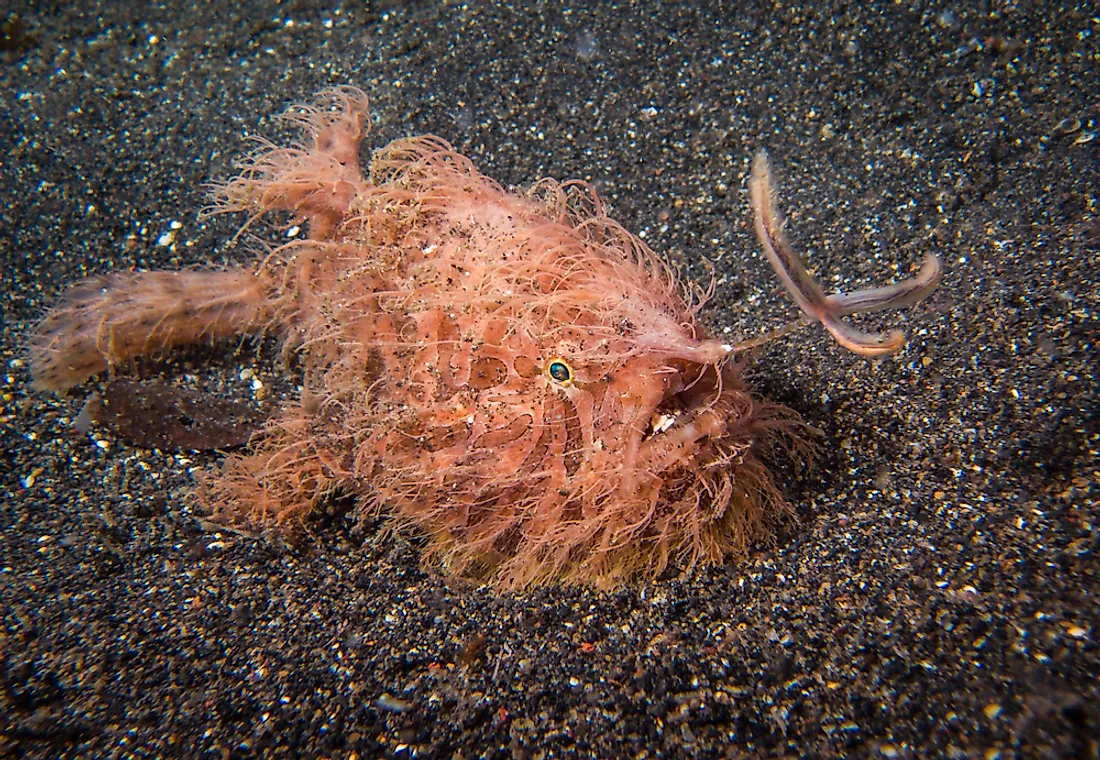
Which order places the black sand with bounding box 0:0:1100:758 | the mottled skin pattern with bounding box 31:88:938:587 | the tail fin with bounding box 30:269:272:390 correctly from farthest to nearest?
the tail fin with bounding box 30:269:272:390, the mottled skin pattern with bounding box 31:88:938:587, the black sand with bounding box 0:0:1100:758

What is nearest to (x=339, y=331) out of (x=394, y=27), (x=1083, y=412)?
(x=1083, y=412)

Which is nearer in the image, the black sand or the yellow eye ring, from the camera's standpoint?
the black sand

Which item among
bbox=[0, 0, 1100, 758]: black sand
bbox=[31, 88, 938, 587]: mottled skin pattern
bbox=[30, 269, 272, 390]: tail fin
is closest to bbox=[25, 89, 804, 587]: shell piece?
bbox=[31, 88, 938, 587]: mottled skin pattern

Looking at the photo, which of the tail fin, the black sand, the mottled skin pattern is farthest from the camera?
the tail fin

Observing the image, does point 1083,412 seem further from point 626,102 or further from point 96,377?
point 96,377

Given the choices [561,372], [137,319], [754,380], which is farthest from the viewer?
[137,319]

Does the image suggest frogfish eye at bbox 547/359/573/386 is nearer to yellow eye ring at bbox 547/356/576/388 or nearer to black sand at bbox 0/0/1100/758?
yellow eye ring at bbox 547/356/576/388

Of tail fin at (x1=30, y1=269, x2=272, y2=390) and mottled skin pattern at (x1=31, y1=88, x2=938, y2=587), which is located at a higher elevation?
tail fin at (x1=30, y1=269, x2=272, y2=390)

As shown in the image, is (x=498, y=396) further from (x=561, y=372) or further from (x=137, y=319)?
(x=137, y=319)

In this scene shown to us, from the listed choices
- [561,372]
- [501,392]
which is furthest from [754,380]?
[501,392]
